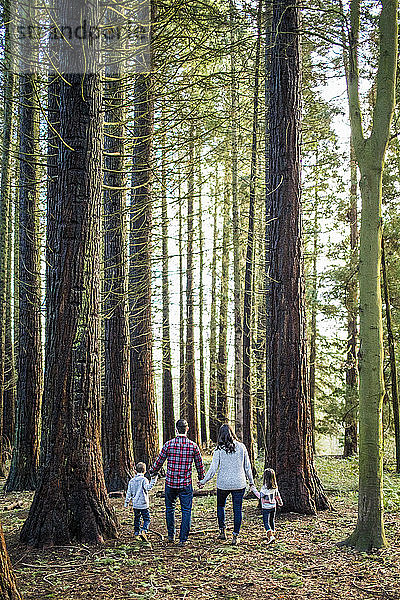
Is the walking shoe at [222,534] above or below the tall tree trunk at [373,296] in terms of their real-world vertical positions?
below

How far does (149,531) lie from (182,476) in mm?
1035

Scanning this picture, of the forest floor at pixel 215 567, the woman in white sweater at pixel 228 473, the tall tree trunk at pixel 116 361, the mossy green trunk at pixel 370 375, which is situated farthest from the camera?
the tall tree trunk at pixel 116 361

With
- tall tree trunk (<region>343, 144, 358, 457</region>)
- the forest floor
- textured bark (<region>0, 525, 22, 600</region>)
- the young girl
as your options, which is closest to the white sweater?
the young girl

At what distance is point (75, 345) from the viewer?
7.29 metres

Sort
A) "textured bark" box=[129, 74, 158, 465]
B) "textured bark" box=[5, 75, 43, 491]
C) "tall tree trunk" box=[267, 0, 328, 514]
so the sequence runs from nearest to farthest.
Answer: "tall tree trunk" box=[267, 0, 328, 514] → "textured bark" box=[5, 75, 43, 491] → "textured bark" box=[129, 74, 158, 465]

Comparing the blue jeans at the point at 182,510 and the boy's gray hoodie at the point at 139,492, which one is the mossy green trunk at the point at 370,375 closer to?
the blue jeans at the point at 182,510

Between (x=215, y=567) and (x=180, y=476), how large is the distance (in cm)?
147

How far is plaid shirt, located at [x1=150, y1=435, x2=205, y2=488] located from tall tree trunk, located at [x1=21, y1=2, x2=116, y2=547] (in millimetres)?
886

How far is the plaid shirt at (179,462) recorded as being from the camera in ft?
25.2

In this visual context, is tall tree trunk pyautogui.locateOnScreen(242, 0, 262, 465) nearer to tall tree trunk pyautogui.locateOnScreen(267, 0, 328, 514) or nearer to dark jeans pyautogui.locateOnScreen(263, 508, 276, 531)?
tall tree trunk pyautogui.locateOnScreen(267, 0, 328, 514)

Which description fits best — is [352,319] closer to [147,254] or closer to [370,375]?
[147,254]

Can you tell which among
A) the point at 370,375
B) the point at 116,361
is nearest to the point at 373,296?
the point at 370,375

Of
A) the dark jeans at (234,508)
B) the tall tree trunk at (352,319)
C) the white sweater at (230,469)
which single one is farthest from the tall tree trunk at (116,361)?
the tall tree trunk at (352,319)

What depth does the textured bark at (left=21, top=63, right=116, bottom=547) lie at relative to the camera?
690 centimetres
